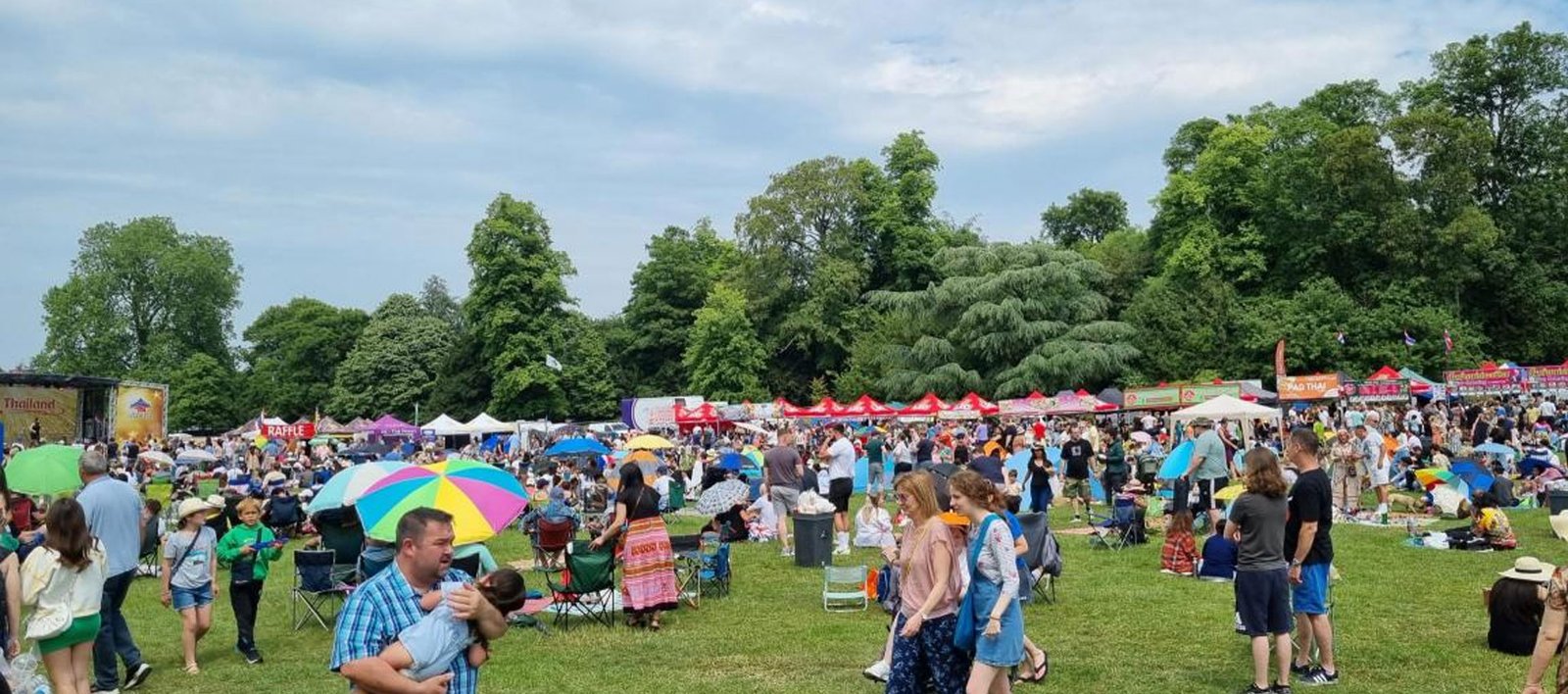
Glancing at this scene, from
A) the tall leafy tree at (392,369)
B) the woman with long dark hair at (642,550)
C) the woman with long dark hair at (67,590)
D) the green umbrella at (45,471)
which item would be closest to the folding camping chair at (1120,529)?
the woman with long dark hair at (642,550)

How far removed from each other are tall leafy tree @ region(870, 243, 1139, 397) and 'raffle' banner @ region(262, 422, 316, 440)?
21736 millimetres

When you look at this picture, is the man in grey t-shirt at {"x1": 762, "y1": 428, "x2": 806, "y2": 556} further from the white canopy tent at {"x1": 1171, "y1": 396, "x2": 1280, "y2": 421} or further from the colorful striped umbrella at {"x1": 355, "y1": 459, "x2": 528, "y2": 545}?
the white canopy tent at {"x1": 1171, "y1": 396, "x2": 1280, "y2": 421}

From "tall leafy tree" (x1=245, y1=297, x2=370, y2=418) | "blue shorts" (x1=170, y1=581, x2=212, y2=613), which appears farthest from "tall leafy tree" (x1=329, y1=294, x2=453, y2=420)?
"blue shorts" (x1=170, y1=581, x2=212, y2=613)

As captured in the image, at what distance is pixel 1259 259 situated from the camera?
145 ft

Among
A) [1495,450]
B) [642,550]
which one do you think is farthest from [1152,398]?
[642,550]

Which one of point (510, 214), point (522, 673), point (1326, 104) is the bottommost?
point (522, 673)

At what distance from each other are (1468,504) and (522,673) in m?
12.9

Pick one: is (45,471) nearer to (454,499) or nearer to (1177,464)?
(454,499)

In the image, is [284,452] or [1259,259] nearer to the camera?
[284,452]

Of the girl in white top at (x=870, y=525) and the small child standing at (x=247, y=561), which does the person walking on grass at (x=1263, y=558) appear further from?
the girl in white top at (x=870, y=525)

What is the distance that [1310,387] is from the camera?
31.9 meters

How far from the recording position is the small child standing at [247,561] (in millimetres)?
8383

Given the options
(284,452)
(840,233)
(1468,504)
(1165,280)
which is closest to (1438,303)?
(1165,280)

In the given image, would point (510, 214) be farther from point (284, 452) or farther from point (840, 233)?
point (284, 452)
